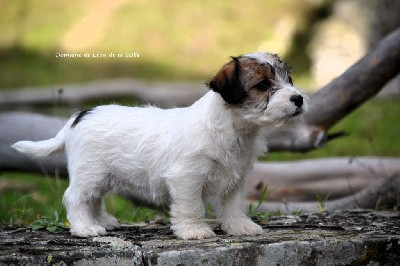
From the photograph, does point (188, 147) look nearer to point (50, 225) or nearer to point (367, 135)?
point (50, 225)

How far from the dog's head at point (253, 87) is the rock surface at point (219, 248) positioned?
81 centimetres

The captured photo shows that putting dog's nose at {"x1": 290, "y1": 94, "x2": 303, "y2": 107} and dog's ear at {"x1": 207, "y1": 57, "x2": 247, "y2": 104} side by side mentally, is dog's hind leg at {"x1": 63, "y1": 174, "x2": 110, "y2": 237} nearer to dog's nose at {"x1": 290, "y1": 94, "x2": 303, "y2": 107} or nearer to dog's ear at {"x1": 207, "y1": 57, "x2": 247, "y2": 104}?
dog's ear at {"x1": 207, "y1": 57, "x2": 247, "y2": 104}

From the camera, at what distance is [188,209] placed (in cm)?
476

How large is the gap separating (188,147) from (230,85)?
1.63 feet

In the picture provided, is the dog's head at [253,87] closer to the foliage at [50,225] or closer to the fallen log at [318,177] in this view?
the foliage at [50,225]

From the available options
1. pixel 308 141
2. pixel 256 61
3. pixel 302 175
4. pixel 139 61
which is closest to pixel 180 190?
pixel 256 61

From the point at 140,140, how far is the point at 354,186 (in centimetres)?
371

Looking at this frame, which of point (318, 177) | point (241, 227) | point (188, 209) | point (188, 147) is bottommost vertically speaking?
point (241, 227)

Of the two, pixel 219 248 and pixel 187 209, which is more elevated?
pixel 187 209

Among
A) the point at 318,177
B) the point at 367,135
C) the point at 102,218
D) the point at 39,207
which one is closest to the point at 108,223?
the point at 102,218

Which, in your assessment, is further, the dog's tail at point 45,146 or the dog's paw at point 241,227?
the dog's tail at point 45,146

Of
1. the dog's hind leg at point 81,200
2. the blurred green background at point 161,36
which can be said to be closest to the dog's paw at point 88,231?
the dog's hind leg at point 81,200

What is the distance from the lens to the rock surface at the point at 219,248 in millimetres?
4266

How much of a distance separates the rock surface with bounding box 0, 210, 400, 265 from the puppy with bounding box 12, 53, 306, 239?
0.74 feet
